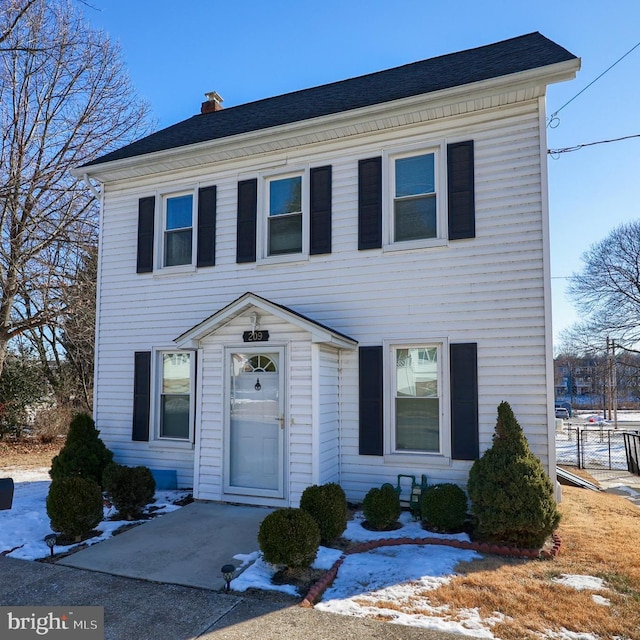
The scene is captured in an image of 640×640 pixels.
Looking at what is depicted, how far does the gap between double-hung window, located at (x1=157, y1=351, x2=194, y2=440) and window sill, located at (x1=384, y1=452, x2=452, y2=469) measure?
3.66 meters

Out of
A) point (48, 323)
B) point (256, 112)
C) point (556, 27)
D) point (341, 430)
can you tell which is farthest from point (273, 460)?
point (48, 323)

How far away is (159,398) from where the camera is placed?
899 cm

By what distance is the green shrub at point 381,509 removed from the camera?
611 centimetres

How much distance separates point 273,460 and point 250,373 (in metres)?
1.32

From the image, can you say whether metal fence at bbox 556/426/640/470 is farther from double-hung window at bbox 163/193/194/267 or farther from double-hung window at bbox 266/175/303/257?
double-hung window at bbox 163/193/194/267

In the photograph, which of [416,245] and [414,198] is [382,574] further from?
[414,198]

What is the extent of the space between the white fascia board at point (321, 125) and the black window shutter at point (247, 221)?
24.6 inches

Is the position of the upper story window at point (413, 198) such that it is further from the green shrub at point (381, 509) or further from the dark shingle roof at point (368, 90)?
the green shrub at point (381, 509)

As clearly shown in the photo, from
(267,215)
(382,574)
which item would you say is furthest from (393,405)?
(267,215)

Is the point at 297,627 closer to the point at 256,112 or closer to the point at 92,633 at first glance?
the point at 92,633

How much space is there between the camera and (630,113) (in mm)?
9273

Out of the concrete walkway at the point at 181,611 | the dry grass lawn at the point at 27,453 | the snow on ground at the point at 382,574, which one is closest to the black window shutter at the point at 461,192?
the snow on ground at the point at 382,574

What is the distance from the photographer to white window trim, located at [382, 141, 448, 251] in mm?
7324

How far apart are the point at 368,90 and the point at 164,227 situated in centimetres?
442
